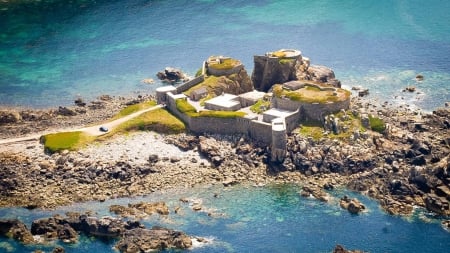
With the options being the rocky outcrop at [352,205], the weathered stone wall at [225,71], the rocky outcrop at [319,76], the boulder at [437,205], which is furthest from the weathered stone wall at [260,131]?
the boulder at [437,205]

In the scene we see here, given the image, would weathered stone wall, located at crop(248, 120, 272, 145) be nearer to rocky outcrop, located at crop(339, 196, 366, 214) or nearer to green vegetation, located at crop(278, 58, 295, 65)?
rocky outcrop, located at crop(339, 196, 366, 214)

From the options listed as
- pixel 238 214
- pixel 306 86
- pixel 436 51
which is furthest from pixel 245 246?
pixel 436 51

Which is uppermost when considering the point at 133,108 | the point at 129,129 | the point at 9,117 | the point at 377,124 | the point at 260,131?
the point at 377,124

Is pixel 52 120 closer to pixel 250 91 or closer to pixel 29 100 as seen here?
pixel 29 100

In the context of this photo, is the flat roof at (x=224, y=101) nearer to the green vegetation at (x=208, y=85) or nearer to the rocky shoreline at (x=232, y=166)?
the green vegetation at (x=208, y=85)

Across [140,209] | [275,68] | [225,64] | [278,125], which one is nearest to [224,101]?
[225,64]

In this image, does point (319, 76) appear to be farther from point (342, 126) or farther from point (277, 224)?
point (277, 224)
